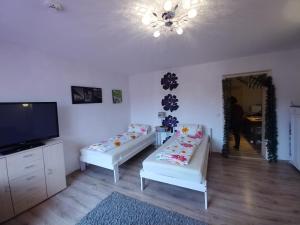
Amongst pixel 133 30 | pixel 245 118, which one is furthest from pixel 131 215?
pixel 245 118

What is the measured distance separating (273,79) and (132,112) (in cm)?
393

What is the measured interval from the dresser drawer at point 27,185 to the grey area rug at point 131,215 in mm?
942

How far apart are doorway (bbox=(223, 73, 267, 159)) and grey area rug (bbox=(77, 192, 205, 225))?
8.52 feet

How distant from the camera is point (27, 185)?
2.17 m

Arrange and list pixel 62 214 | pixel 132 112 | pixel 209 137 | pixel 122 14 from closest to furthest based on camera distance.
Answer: pixel 122 14 < pixel 62 214 < pixel 209 137 < pixel 132 112

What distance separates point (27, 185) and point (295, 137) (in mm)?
4712

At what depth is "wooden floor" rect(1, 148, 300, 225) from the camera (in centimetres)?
191

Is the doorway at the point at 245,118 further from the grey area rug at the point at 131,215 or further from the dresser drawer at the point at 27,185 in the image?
the dresser drawer at the point at 27,185

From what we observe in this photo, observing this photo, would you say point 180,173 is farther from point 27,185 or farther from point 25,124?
point 25,124

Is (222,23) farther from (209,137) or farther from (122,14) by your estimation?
(209,137)

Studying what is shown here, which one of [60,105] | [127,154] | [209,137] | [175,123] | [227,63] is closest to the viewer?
[60,105]

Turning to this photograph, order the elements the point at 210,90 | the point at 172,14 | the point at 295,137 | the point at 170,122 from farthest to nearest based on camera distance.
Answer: the point at 170,122 → the point at 210,90 → the point at 295,137 → the point at 172,14

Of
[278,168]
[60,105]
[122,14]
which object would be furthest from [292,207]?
[60,105]

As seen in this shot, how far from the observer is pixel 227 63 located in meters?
3.70
